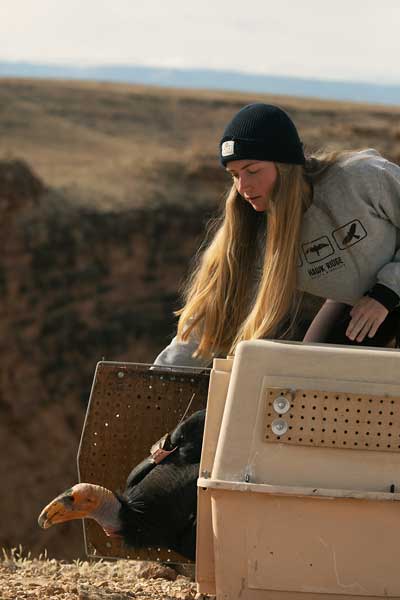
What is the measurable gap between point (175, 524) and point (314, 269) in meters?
1.03

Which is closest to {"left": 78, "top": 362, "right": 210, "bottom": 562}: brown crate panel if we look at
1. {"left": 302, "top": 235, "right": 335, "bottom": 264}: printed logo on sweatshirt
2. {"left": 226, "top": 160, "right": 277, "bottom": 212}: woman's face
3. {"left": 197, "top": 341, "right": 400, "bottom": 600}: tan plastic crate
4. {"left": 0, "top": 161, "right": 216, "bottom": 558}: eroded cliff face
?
{"left": 302, "top": 235, "right": 335, "bottom": 264}: printed logo on sweatshirt

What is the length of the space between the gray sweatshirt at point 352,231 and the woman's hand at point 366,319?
0.07 metres

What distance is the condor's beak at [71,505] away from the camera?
12.4 ft

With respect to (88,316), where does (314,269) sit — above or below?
above

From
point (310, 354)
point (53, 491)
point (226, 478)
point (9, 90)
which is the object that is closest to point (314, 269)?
point (310, 354)

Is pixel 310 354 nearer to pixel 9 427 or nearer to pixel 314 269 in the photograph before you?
pixel 314 269

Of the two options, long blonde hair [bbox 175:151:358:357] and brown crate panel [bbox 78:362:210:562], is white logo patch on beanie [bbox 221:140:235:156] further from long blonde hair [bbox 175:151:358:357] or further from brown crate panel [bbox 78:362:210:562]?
brown crate panel [bbox 78:362:210:562]

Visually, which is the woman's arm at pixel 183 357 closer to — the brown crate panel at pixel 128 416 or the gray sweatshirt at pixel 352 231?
the brown crate panel at pixel 128 416

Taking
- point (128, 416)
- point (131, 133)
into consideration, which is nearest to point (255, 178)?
point (128, 416)

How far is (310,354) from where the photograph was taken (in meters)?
3.44

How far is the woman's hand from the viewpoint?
12.8 ft

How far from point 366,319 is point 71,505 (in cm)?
118

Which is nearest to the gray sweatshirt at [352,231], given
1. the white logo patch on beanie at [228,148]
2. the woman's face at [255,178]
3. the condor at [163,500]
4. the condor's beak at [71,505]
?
the woman's face at [255,178]

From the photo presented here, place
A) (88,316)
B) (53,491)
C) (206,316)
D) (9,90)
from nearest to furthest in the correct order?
(206,316) → (53,491) → (88,316) → (9,90)
